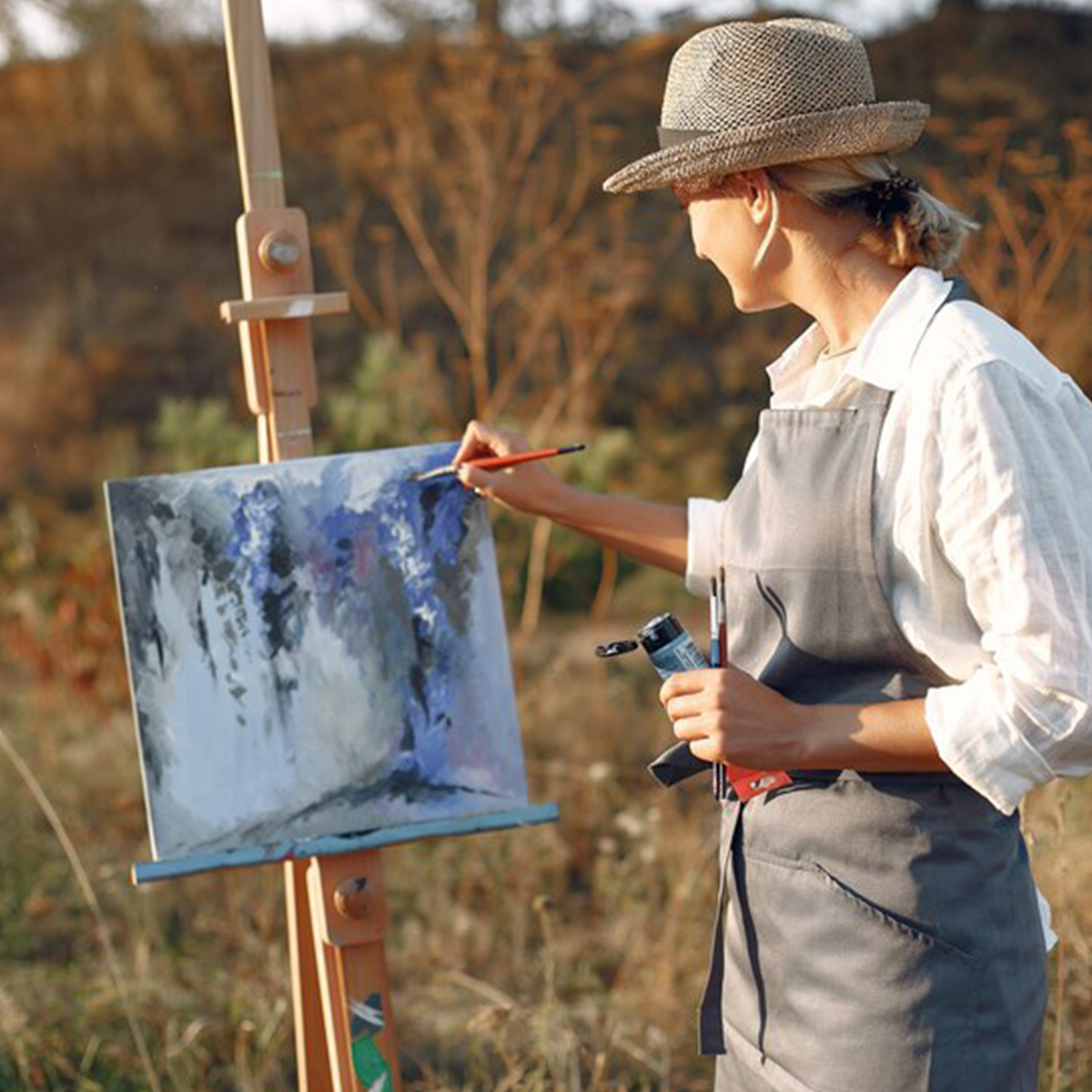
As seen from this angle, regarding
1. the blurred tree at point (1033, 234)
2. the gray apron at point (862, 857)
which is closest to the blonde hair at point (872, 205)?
the gray apron at point (862, 857)

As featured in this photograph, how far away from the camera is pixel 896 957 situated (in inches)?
59.1

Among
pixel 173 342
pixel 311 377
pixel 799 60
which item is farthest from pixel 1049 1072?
pixel 173 342

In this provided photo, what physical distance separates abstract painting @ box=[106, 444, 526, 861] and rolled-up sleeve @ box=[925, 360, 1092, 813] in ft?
2.65

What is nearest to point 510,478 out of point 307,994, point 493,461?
point 493,461

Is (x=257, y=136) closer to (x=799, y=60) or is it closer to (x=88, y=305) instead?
(x=799, y=60)

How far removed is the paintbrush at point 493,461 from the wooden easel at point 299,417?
6.6 inches

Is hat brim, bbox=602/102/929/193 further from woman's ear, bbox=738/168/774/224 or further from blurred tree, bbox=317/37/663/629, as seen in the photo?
blurred tree, bbox=317/37/663/629

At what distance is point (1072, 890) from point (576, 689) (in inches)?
69.7

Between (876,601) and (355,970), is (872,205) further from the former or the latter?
(355,970)

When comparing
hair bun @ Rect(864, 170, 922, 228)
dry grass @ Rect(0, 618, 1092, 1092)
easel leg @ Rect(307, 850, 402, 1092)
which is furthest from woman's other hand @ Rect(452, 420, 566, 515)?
dry grass @ Rect(0, 618, 1092, 1092)

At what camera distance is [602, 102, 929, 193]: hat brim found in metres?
1.48

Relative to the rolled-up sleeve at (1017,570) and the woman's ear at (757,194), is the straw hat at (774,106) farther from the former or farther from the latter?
the rolled-up sleeve at (1017,570)

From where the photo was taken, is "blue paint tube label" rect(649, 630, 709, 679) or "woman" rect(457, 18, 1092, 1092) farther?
"blue paint tube label" rect(649, 630, 709, 679)

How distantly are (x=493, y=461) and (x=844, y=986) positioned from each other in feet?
2.47
